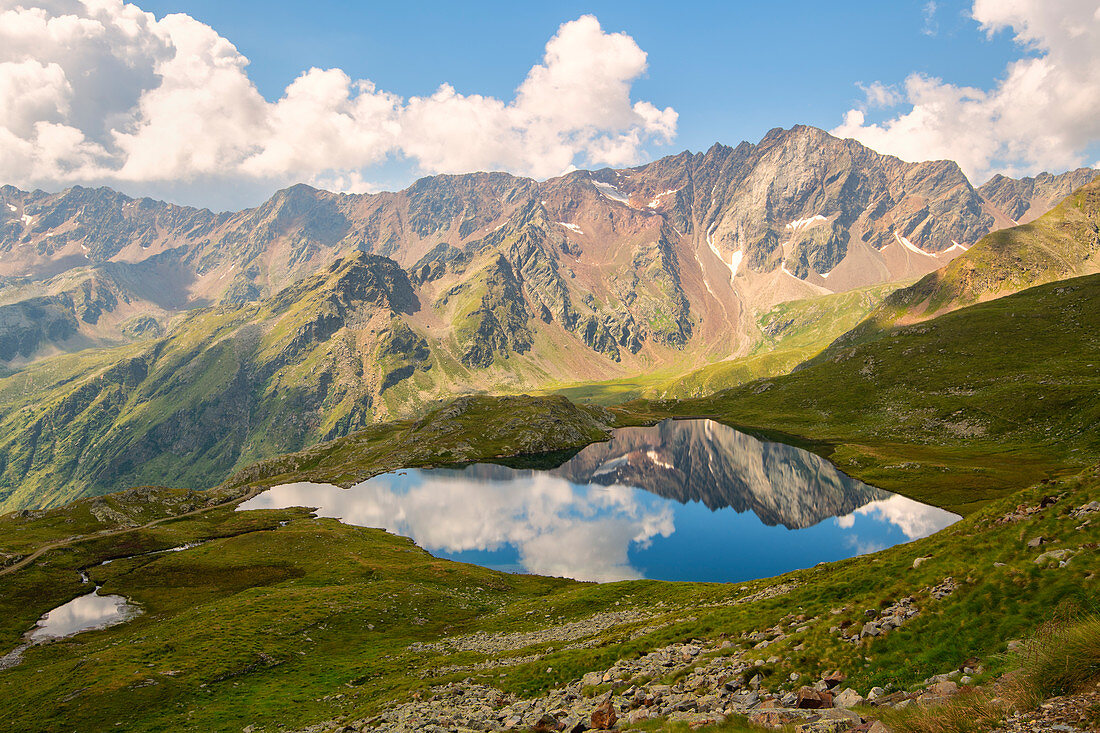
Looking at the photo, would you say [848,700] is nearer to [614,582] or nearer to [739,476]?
[614,582]

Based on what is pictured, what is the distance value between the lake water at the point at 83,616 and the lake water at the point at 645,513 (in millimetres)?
48939

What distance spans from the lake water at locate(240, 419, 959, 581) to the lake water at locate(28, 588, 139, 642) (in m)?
48.9

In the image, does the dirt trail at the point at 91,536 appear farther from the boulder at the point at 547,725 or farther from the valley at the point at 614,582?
the boulder at the point at 547,725

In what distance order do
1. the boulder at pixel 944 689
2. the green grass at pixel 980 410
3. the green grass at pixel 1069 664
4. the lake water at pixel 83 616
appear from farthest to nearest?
the green grass at pixel 980 410 → the lake water at pixel 83 616 → the boulder at pixel 944 689 → the green grass at pixel 1069 664

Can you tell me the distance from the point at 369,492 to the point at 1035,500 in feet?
500

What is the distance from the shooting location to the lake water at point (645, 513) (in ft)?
285

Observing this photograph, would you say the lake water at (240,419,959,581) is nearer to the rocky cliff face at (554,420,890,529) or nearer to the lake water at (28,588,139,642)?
the rocky cliff face at (554,420,890,529)

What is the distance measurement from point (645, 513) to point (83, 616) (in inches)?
3989

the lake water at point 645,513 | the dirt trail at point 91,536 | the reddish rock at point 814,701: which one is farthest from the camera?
the lake water at point 645,513

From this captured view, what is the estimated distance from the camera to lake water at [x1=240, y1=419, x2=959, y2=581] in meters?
86.8

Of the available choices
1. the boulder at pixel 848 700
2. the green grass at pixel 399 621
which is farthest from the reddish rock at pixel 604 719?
the boulder at pixel 848 700

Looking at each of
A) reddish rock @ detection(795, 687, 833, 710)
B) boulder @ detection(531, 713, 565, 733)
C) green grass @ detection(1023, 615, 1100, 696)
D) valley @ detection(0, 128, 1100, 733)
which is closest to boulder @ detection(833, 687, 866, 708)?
valley @ detection(0, 128, 1100, 733)

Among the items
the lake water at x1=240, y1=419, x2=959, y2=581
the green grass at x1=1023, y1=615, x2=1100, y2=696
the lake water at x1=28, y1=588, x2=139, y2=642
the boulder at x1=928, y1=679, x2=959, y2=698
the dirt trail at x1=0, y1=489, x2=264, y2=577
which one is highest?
the green grass at x1=1023, y1=615, x2=1100, y2=696

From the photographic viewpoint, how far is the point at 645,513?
118312mm
